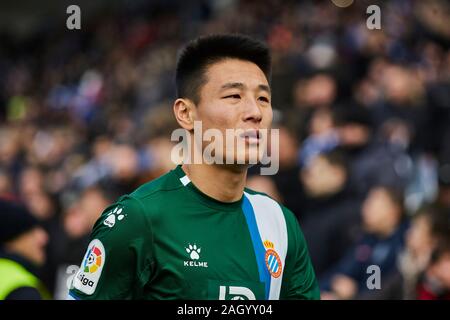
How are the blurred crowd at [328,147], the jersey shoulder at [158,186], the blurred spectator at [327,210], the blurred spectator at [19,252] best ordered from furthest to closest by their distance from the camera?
the blurred spectator at [327,210] < the blurred crowd at [328,147] < the blurred spectator at [19,252] < the jersey shoulder at [158,186]

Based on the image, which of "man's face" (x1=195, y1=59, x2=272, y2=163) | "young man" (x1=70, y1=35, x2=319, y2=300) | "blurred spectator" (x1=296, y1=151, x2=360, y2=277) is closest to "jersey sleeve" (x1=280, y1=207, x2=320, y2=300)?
"young man" (x1=70, y1=35, x2=319, y2=300)

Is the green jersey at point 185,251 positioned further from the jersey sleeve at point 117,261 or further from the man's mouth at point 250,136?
the man's mouth at point 250,136

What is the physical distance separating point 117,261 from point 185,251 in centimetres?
26

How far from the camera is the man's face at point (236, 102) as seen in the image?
125 inches

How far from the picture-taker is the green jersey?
9.77 feet

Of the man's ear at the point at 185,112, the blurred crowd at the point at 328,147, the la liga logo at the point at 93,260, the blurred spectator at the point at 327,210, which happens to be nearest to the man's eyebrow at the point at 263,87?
the man's ear at the point at 185,112

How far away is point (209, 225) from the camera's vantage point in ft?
10.5

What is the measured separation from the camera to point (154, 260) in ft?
9.95

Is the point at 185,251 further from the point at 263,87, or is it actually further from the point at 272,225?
the point at 263,87

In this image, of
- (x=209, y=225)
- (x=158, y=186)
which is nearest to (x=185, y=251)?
(x=209, y=225)

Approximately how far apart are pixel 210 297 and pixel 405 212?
3.90 metres

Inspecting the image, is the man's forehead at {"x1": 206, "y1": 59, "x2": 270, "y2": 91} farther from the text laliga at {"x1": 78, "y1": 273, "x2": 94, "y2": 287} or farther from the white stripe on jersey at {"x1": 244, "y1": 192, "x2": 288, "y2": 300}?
the text laliga at {"x1": 78, "y1": 273, "x2": 94, "y2": 287}

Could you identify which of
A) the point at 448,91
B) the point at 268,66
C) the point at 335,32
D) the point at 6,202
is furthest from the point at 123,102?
the point at 268,66

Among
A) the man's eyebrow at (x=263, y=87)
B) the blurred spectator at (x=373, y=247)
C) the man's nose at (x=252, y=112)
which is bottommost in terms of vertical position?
the blurred spectator at (x=373, y=247)
